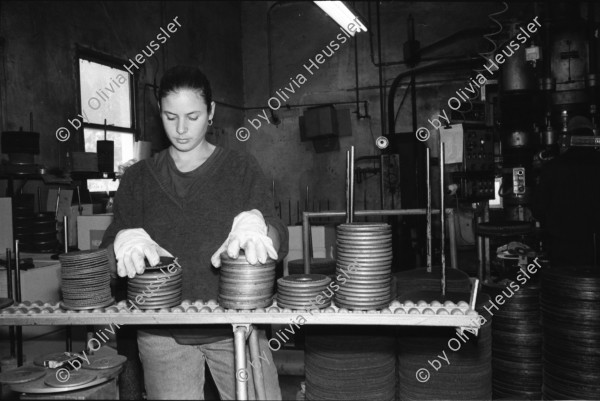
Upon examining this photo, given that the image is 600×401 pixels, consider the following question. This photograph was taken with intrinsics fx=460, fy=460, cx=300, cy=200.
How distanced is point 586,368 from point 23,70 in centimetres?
620

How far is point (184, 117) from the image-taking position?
203cm

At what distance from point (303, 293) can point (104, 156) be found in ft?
14.6

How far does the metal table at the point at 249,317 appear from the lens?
1672 mm

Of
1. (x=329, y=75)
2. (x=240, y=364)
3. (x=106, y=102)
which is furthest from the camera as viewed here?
(x=329, y=75)

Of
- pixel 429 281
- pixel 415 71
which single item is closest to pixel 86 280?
pixel 429 281

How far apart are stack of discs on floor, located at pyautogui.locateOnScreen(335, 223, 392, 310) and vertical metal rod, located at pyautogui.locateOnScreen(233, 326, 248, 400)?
1.39ft

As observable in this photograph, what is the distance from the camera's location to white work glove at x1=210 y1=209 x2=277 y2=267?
1761 mm

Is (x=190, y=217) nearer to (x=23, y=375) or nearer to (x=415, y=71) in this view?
(x=23, y=375)

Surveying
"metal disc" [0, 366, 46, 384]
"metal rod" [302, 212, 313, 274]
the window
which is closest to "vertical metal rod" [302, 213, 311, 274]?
"metal rod" [302, 212, 313, 274]

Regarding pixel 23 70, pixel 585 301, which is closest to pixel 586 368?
pixel 585 301

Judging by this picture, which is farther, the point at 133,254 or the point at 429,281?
the point at 429,281

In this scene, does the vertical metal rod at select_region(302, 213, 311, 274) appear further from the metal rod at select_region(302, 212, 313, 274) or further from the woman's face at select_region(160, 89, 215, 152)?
the woman's face at select_region(160, 89, 215, 152)

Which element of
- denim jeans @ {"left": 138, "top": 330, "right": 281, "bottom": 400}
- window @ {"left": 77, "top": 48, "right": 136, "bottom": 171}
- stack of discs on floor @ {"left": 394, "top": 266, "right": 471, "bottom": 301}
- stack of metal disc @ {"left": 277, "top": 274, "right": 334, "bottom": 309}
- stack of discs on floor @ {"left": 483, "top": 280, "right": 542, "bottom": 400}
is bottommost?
stack of discs on floor @ {"left": 483, "top": 280, "right": 542, "bottom": 400}

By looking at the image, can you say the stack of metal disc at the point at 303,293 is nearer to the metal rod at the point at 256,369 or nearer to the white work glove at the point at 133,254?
the metal rod at the point at 256,369
